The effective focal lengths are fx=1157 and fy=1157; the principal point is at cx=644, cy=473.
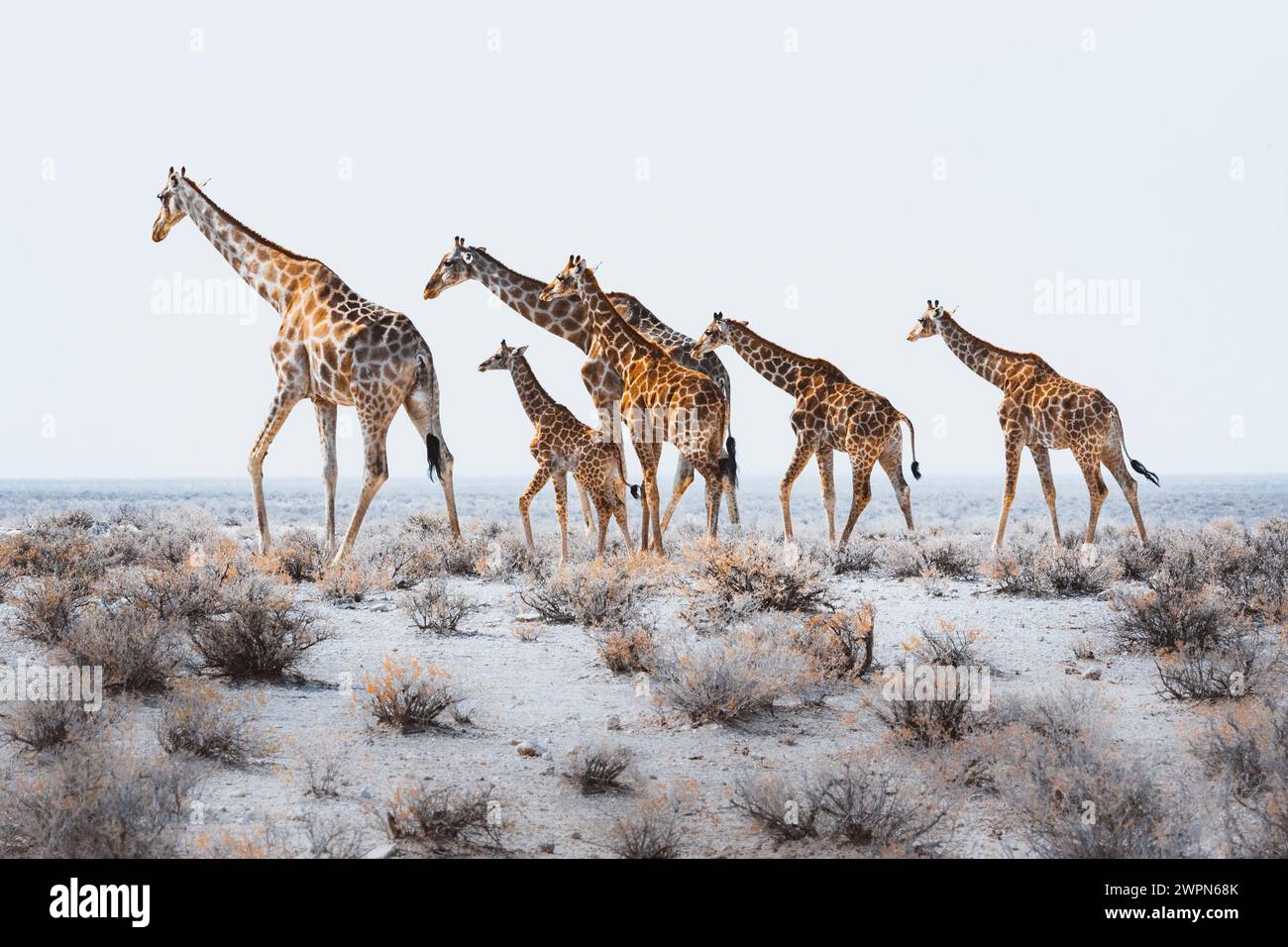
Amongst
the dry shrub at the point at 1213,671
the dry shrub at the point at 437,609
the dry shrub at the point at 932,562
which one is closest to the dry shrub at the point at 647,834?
the dry shrub at the point at 1213,671

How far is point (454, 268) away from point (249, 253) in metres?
2.87

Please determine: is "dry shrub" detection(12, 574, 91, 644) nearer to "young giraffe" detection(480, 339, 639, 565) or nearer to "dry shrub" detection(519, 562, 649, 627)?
"dry shrub" detection(519, 562, 649, 627)

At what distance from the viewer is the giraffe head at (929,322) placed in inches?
732

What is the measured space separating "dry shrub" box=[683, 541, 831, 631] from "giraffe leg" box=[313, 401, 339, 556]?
18.6ft

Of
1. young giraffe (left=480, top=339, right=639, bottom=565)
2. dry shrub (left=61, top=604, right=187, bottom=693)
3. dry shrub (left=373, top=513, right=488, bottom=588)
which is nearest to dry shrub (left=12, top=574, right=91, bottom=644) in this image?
dry shrub (left=61, top=604, right=187, bottom=693)

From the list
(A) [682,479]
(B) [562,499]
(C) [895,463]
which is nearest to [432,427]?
(B) [562,499]

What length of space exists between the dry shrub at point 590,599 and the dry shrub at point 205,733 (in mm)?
3753

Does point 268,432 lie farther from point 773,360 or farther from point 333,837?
point 333,837

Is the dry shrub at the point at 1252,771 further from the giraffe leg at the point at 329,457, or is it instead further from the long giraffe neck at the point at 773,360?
the giraffe leg at the point at 329,457

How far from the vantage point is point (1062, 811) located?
606 cm

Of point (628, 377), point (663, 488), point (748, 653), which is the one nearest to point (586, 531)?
point (628, 377)

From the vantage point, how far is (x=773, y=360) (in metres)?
17.7
